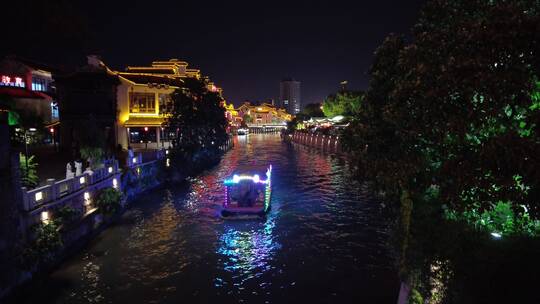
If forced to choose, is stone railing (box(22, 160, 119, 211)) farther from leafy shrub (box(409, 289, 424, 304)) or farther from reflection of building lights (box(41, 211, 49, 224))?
leafy shrub (box(409, 289, 424, 304))

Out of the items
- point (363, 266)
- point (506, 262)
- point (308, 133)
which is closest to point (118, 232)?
point (363, 266)

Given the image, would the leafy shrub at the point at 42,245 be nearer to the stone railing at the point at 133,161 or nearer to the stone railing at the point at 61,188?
the stone railing at the point at 61,188

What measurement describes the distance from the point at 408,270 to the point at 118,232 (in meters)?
16.2

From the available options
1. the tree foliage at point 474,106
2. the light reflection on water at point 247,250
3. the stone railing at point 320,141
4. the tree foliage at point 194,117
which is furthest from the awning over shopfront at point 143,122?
the tree foliage at point 474,106

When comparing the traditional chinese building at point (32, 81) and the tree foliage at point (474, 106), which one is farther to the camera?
the traditional chinese building at point (32, 81)

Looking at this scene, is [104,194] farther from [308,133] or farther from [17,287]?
[308,133]

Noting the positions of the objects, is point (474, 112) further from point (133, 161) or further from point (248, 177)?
point (133, 161)

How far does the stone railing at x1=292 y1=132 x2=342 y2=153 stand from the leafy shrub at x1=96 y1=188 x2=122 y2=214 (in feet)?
119

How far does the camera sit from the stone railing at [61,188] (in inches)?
573

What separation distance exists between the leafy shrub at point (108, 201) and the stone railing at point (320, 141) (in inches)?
1429

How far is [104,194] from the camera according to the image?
21406mm

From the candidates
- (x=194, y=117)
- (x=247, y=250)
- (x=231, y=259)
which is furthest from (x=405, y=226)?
(x=194, y=117)

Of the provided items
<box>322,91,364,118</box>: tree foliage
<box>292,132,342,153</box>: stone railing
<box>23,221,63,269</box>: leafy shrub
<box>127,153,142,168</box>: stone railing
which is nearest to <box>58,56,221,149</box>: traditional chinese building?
<box>127,153,142,168</box>: stone railing

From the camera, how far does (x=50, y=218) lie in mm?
15914
